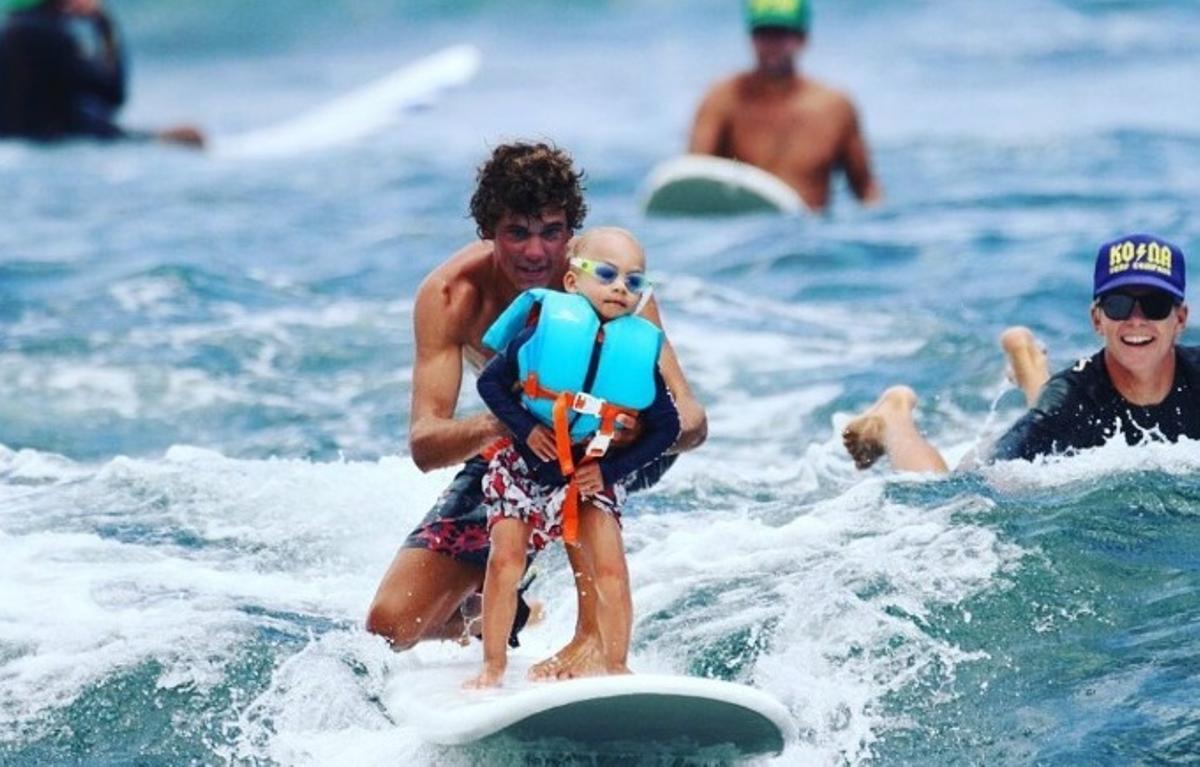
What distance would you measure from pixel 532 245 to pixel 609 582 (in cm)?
84

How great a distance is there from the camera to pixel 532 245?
532 centimetres

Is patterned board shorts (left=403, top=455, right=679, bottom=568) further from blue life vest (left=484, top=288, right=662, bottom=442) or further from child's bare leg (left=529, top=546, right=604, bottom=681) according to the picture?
blue life vest (left=484, top=288, right=662, bottom=442)

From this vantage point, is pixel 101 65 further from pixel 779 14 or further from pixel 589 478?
pixel 589 478

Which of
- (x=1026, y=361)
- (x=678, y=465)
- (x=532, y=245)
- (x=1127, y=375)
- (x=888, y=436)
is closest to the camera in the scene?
(x=532, y=245)

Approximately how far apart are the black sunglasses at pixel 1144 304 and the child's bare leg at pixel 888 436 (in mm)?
876

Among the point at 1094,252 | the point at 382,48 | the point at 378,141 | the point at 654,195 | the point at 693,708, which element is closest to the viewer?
the point at 693,708

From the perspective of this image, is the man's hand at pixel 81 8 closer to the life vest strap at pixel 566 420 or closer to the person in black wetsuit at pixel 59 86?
the person in black wetsuit at pixel 59 86

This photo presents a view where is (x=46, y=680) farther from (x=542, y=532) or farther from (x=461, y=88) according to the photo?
(x=461, y=88)

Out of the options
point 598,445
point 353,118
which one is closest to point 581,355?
point 598,445

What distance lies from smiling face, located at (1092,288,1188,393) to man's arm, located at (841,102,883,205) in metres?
5.48

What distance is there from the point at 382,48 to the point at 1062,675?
20.7 m

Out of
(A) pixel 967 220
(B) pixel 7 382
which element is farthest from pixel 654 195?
(B) pixel 7 382

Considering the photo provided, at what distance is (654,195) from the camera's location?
40.8 feet

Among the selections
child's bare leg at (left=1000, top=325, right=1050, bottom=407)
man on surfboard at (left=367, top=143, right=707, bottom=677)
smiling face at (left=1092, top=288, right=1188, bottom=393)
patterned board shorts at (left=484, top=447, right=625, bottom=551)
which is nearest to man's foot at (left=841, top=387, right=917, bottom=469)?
child's bare leg at (left=1000, top=325, right=1050, bottom=407)
